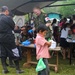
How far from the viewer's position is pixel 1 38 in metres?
6.89

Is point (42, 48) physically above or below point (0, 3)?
below

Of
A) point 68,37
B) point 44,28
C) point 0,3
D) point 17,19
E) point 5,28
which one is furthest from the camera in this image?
point 17,19

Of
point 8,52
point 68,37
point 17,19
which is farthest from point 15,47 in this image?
point 17,19

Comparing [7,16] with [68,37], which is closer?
[7,16]

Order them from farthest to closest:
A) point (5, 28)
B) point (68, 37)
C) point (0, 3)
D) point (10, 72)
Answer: point (68, 37) → point (0, 3) → point (10, 72) → point (5, 28)

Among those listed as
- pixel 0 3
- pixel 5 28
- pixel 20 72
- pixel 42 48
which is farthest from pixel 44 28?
pixel 0 3

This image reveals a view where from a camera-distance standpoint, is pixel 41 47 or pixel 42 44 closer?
pixel 42 44

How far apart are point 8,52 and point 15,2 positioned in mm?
2625

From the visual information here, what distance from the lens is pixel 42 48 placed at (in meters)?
5.60

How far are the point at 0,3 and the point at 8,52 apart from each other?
249cm

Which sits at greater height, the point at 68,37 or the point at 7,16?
the point at 7,16

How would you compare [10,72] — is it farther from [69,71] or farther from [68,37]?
[68,37]

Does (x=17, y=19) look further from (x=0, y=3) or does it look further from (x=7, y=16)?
(x=7, y=16)

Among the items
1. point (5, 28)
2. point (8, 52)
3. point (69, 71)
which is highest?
point (5, 28)
